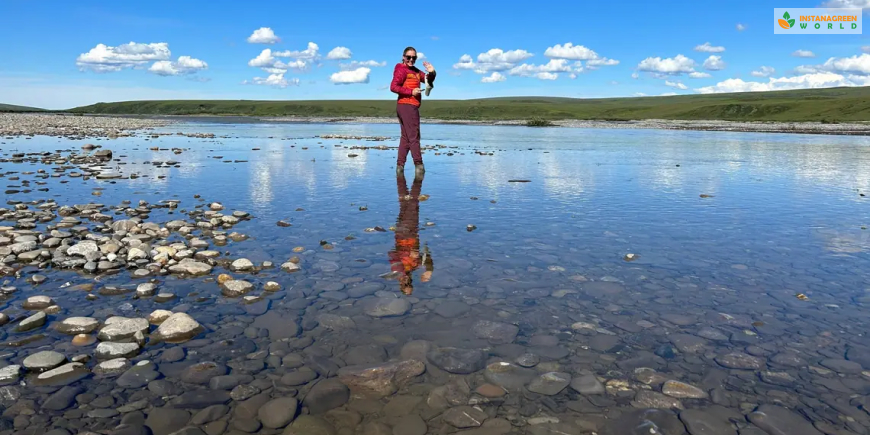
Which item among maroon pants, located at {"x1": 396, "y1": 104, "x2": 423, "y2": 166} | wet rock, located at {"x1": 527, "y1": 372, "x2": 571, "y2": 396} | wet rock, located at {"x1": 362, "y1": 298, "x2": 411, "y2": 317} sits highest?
maroon pants, located at {"x1": 396, "y1": 104, "x2": 423, "y2": 166}

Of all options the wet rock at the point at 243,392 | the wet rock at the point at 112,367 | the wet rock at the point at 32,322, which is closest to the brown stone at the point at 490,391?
the wet rock at the point at 243,392

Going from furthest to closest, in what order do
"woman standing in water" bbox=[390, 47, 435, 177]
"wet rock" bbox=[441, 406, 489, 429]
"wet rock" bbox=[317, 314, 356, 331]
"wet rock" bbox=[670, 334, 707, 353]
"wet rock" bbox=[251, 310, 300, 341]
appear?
"woman standing in water" bbox=[390, 47, 435, 177] → "wet rock" bbox=[317, 314, 356, 331] → "wet rock" bbox=[251, 310, 300, 341] → "wet rock" bbox=[670, 334, 707, 353] → "wet rock" bbox=[441, 406, 489, 429]

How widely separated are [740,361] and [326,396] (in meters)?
4.00

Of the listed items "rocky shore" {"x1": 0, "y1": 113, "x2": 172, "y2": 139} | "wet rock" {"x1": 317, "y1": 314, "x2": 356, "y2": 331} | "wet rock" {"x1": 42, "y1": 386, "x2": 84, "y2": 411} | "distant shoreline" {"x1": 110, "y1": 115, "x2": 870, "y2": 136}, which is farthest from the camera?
"distant shoreline" {"x1": 110, "y1": 115, "x2": 870, "y2": 136}

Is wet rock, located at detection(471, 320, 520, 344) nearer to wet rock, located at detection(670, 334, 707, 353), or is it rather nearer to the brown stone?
the brown stone

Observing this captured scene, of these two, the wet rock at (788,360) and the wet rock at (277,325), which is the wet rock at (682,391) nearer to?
Result: the wet rock at (788,360)

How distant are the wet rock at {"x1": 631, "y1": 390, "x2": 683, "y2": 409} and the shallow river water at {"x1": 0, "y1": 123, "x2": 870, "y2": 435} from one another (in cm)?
2

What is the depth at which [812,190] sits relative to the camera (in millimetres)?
17156

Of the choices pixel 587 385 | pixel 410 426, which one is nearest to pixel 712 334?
pixel 587 385

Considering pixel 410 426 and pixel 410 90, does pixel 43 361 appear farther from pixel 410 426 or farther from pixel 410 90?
pixel 410 90

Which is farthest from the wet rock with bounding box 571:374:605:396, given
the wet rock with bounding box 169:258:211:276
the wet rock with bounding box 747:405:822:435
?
the wet rock with bounding box 169:258:211:276

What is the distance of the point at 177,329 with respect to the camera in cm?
588

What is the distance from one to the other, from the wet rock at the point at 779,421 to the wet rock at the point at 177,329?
17.7ft

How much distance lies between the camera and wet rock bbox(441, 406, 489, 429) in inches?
171
